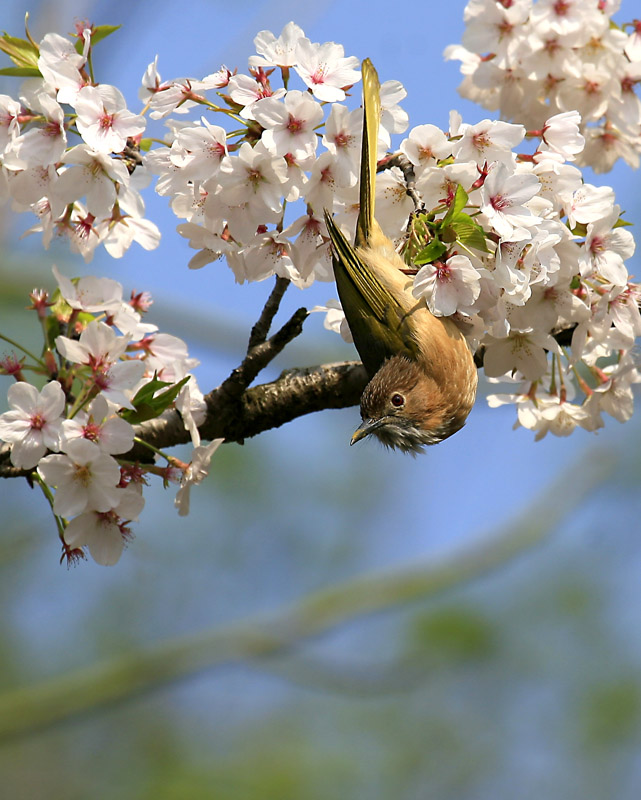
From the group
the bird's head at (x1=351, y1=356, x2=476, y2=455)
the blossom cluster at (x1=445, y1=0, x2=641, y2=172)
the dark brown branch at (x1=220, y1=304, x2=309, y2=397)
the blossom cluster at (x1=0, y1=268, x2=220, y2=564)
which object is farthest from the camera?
the blossom cluster at (x1=445, y1=0, x2=641, y2=172)

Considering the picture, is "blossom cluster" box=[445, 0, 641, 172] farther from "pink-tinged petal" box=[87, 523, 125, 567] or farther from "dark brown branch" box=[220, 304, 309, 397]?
"pink-tinged petal" box=[87, 523, 125, 567]

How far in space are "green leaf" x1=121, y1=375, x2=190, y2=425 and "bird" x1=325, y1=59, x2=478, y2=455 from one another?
80cm

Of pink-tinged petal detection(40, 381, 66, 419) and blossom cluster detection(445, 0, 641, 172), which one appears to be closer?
pink-tinged petal detection(40, 381, 66, 419)

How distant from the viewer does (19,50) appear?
2885mm

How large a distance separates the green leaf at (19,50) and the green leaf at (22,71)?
0.02 meters

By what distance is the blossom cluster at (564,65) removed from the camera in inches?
138

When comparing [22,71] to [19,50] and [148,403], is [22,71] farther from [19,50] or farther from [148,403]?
[148,403]

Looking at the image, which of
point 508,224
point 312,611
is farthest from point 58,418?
point 312,611

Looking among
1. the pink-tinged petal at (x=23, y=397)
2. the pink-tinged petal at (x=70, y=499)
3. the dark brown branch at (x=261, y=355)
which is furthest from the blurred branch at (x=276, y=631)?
the pink-tinged petal at (x=23, y=397)

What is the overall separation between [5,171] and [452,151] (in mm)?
1412

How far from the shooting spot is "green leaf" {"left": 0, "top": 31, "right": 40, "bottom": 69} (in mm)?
2859

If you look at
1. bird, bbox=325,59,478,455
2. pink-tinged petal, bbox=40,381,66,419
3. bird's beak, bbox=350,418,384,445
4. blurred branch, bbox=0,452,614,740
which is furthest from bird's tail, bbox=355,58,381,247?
blurred branch, bbox=0,452,614,740

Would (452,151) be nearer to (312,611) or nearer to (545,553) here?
(312,611)

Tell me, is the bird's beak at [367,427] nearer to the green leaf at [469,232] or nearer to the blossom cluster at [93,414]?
the blossom cluster at [93,414]
